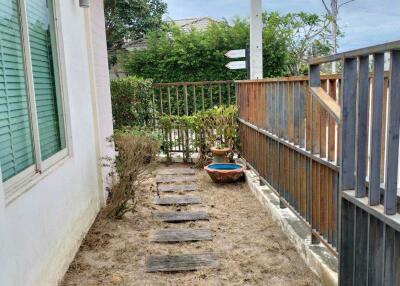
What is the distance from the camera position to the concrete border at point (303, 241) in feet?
8.39

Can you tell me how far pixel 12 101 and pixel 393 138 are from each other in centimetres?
212

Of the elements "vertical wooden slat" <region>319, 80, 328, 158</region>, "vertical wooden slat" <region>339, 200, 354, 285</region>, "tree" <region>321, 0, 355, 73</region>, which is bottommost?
"vertical wooden slat" <region>339, 200, 354, 285</region>

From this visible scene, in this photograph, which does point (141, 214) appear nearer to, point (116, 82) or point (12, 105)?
point (12, 105)

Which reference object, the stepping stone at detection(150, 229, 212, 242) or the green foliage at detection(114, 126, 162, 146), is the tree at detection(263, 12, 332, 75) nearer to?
the green foliage at detection(114, 126, 162, 146)

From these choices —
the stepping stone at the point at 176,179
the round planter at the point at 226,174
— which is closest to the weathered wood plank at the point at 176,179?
the stepping stone at the point at 176,179

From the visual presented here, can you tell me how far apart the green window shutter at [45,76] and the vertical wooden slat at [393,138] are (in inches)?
92.4

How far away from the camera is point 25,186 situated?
2.26 m

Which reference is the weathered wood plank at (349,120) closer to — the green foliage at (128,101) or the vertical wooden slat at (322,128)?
the vertical wooden slat at (322,128)

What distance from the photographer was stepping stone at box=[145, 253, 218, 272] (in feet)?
10.0

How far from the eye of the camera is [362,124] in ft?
5.64

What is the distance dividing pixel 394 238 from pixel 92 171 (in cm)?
323

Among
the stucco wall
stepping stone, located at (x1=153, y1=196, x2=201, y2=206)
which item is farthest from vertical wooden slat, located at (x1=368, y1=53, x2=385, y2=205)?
stepping stone, located at (x1=153, y1=196, x2=201, y2=206)

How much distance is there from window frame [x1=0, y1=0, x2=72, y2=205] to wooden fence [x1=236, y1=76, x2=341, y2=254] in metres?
1.96

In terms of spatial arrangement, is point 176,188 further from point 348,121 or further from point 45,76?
point 348,121
